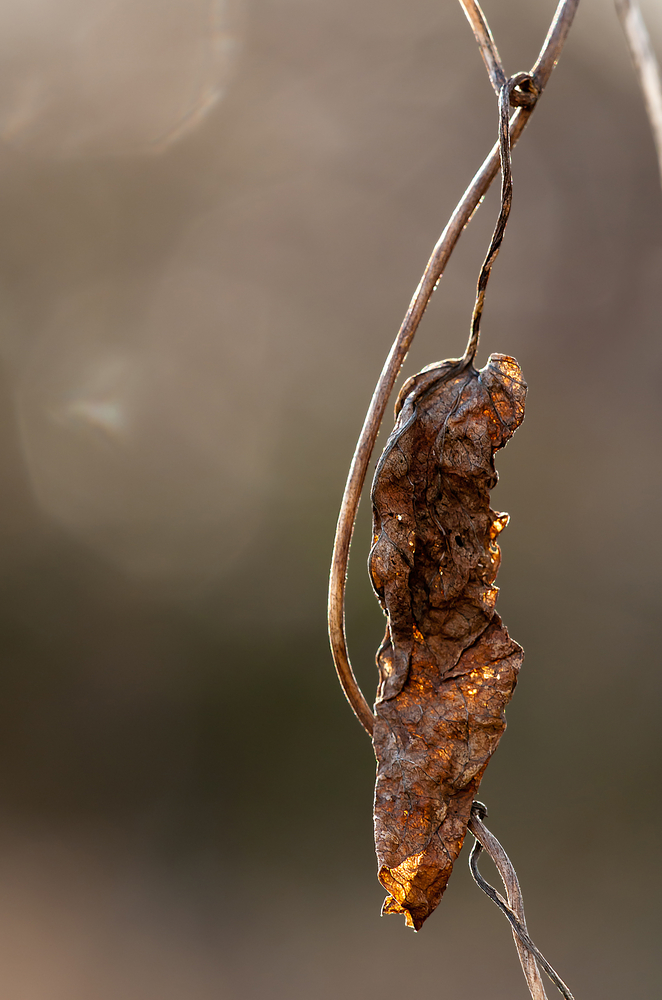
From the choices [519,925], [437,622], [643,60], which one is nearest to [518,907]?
[519,925]

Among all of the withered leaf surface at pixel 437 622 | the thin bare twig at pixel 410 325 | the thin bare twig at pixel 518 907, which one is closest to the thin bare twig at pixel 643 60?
the thin bare twig at pixel 410 325

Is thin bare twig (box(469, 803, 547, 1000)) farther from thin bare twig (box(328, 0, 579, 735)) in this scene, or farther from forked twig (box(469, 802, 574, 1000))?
thin bare twig (box(328, 0, 579, 735))

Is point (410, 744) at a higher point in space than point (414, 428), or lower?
lower

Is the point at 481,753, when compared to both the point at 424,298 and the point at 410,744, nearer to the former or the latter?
the point at 410,744

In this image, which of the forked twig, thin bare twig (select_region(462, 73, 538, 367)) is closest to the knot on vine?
thin bare twig (select_region(462, 73, 538, 367))

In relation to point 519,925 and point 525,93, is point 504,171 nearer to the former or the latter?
point 525,93

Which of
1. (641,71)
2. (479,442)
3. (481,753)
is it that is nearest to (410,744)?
(481,753)
